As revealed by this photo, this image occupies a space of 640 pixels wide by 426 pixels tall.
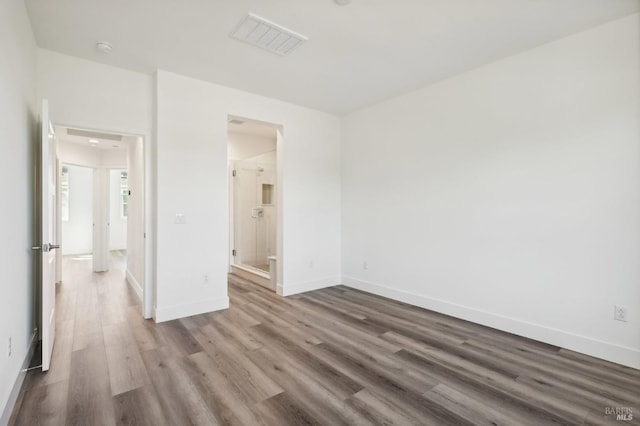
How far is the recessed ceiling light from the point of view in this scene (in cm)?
288

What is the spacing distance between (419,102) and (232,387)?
12.4 ft

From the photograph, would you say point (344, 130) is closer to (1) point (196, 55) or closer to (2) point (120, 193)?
(1) point (196, 55)

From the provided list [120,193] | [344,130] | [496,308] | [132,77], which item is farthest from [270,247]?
[120,193]

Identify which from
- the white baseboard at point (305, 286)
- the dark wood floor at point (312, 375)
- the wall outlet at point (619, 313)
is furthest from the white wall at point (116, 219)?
the wall outlet at point (619, 313)

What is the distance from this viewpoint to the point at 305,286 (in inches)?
187

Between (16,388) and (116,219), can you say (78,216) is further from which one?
(16,388)

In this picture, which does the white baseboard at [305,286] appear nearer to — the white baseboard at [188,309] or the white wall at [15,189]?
the white baseboard at [188,309]

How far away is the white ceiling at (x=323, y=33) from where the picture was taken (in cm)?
237

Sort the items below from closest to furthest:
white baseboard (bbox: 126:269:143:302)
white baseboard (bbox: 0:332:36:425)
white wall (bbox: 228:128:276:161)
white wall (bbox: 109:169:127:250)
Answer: white baseboard (bbox: 0:332:36:425)
white baseboard (bbox: 126:269:143:302)
white wall (bbox: 228:128:276:161)
white wall (bbox: 109:169:127:250)

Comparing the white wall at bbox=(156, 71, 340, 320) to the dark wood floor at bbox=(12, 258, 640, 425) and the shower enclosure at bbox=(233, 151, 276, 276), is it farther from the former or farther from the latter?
the shower enclosure at bbox=(233, 151, 276, 276)

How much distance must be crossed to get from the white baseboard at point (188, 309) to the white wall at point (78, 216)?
7555 millimetres

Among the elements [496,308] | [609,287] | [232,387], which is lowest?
[232,387]

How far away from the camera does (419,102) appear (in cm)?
401

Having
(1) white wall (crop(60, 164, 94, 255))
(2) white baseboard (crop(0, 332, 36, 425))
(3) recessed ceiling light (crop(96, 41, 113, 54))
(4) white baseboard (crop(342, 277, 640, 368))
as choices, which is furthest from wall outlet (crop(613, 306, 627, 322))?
(1) white wall (crop(60, 164, 94, 255))
